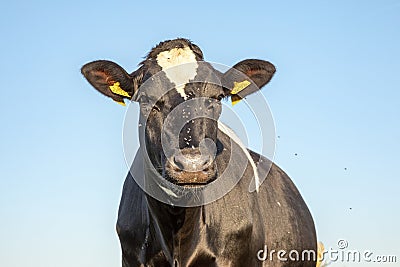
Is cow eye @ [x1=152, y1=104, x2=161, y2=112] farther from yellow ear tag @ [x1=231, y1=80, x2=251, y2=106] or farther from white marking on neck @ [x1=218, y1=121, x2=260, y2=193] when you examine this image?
Answer: white marking on neck @ [x1=218, y1=121, x2=260, y2=193]

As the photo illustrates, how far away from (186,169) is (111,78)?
1.84 metres

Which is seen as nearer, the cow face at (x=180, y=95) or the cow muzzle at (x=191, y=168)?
the cow muzzle at (x=191, y=168)

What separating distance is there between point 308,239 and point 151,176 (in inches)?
137

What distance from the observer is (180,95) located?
315 inches

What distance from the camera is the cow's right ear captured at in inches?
344

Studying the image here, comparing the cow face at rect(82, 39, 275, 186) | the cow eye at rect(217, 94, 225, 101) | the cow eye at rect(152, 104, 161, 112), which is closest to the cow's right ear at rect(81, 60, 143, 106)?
the cow face at rect(82, 39, 275, 186)

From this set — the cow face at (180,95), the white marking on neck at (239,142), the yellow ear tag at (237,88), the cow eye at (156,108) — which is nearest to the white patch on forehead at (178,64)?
the cow face at (180,95)

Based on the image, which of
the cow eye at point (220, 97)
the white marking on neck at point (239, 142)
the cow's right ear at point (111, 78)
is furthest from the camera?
the white marking on neck at point (239, 142)

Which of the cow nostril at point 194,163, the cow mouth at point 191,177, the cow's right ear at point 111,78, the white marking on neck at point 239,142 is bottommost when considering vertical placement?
the cow mouth at point 191,177

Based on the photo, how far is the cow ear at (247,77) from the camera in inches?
348

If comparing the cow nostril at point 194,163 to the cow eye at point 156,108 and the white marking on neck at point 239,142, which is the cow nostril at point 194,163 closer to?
the cow eye at point 156,108

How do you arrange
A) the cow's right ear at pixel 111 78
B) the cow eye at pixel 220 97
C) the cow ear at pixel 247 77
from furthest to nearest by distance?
the cow ear at pixel 247 77
the cow's right ear at pixel 111 78
the cow eye at pixel 220 97

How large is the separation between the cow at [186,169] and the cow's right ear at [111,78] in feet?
0.03

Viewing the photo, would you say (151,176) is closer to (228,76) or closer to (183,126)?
(183,126)
